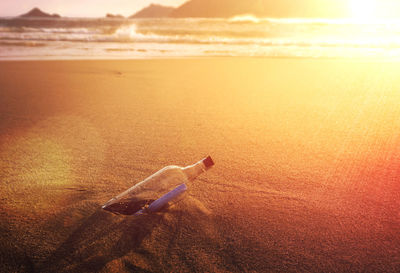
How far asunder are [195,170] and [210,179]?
31 cm

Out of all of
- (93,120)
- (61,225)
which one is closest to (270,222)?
(61,225)

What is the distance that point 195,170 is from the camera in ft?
4.01

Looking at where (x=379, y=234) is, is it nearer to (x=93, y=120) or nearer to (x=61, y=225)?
(x=61, y=225)

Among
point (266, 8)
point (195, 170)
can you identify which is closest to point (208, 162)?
point (195, 170)

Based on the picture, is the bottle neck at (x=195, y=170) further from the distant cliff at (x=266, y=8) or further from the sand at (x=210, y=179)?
the distant cliff at (x=266, y=8)

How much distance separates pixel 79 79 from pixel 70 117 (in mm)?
1882

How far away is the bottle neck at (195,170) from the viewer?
1149 millimetres

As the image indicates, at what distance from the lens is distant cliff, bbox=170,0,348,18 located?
37.2 metres

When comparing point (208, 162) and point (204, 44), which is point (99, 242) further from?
point (204, 44)

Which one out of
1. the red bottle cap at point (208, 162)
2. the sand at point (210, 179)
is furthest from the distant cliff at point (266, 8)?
the red bottle cap at point (208, 162)

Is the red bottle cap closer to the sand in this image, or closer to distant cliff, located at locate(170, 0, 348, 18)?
the sand

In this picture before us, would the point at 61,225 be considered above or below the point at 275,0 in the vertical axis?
below

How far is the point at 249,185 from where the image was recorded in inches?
57.9

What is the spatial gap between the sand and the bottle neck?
0.34 ft
